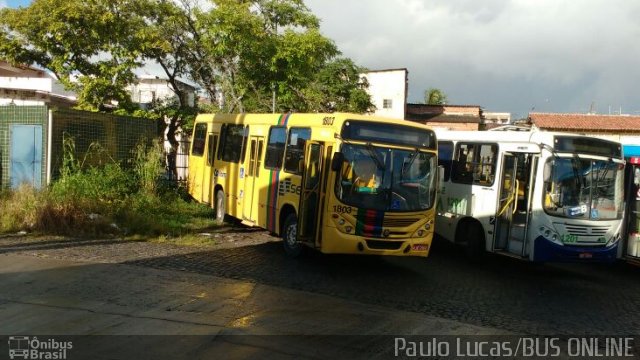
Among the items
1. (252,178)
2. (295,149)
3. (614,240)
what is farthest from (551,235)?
(252,178)

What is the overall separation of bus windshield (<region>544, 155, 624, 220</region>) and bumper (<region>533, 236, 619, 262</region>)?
22.0 inches

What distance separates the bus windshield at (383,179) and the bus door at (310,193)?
0.56m

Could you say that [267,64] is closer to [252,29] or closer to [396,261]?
[252,29]

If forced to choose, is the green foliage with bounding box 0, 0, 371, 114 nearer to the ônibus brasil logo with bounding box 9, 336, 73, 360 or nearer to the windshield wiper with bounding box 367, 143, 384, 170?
the windshield wiper with bounding box 367, 143, 384, 170

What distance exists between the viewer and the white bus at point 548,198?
10398 mm

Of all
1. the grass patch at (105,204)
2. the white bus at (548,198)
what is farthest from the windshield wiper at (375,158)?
the grass patch at (105,204)

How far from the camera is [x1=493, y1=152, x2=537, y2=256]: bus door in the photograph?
1102 cm

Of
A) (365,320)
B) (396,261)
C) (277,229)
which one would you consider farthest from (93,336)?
(396,261)

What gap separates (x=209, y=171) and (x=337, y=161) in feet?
23.9

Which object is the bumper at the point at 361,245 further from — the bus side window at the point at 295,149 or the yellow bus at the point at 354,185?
the bus side window at the point at 295,149

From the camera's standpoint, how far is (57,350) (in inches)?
223

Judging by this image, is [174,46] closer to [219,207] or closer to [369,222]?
[219,207]

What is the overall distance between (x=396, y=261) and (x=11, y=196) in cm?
874

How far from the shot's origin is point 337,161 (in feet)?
31.2
